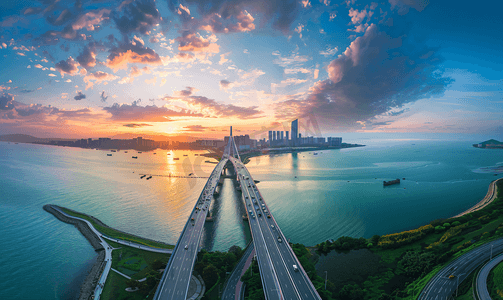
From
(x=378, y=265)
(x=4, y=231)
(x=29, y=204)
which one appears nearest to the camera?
(x=378, y=265)

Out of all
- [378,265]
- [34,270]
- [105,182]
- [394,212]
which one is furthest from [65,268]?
[394,212]

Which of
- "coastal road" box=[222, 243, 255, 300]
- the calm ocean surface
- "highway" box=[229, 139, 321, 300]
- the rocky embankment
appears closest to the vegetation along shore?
the rocky embankment

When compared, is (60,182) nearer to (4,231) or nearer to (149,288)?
(4,231)

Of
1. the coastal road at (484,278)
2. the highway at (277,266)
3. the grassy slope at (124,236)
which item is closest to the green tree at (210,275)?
the highway at (277,266)

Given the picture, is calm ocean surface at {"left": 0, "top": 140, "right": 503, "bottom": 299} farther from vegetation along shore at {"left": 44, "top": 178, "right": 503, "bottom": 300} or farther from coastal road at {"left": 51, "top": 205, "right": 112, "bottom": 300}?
vegetation along shore at {"left": 44, "top": 178, "right": 503, "bottom": 300}

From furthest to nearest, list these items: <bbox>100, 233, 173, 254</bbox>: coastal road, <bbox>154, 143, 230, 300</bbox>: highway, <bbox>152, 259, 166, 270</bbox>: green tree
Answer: <bbox>100, 233, 173, 254</bbox>: coastal road → <bbox>152, 259, 166, 270</bbox>: green tree → <bbox>154, 143, 230, 300</bbox>: highway

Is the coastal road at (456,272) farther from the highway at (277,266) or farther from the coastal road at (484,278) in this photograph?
the highway at (277,266)
